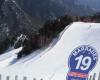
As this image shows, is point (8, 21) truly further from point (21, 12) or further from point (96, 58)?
point (96, 58)

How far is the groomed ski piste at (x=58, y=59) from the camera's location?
13570 millimetres

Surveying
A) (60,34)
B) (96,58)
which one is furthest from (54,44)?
(96,58)

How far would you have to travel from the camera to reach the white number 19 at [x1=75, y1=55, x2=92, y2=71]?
12.9 meters

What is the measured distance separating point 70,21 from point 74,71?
8296 millimetres

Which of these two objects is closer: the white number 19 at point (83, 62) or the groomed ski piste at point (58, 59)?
the white number 19 at point (83, 62)

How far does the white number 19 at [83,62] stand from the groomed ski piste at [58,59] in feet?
0.20

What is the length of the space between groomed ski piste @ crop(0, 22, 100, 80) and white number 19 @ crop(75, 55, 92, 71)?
6 centimetres

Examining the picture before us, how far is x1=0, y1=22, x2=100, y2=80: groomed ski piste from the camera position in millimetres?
13570

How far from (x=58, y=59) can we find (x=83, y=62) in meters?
2.62

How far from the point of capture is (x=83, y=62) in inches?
506

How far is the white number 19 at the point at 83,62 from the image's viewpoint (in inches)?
506

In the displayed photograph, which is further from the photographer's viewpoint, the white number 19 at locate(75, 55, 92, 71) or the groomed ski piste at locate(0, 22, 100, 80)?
the groomed ski piste at locate(0, 22, 100, 80)

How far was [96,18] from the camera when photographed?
21.2m

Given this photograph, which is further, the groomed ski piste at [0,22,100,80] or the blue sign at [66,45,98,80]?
the groomed ski piste at [0,22,100,80]
